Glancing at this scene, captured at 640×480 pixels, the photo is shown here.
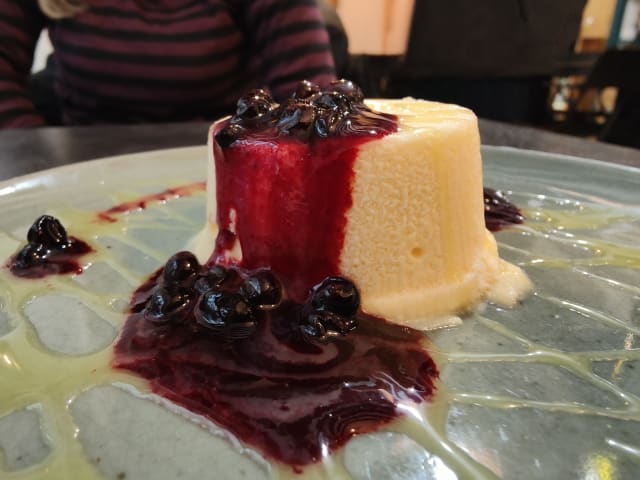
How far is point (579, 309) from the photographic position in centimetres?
94

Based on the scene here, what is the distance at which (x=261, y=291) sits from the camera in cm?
92

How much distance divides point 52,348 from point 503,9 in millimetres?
4529

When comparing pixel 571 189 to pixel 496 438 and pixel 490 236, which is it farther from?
pixel 496 438

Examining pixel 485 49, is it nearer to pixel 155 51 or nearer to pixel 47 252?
pixel 155 51

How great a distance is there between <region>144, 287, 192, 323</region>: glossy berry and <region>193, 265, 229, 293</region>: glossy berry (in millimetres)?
32

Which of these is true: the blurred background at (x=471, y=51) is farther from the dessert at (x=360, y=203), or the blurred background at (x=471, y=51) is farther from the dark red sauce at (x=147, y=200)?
the dessert at (x=360, y=203)

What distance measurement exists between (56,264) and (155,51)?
1.44 meters

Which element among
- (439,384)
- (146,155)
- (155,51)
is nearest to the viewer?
(439,384)

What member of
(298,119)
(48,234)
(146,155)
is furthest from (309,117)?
(146,155)

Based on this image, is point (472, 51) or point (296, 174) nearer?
point (296, 174)

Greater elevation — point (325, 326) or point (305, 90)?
point (305, 90)

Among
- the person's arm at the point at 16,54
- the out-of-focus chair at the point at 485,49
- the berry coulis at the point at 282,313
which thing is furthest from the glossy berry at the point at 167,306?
the out-of-focus chair at the point at 485,49

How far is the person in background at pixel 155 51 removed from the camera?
226 centimetres

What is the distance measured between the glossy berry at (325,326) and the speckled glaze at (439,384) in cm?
14
